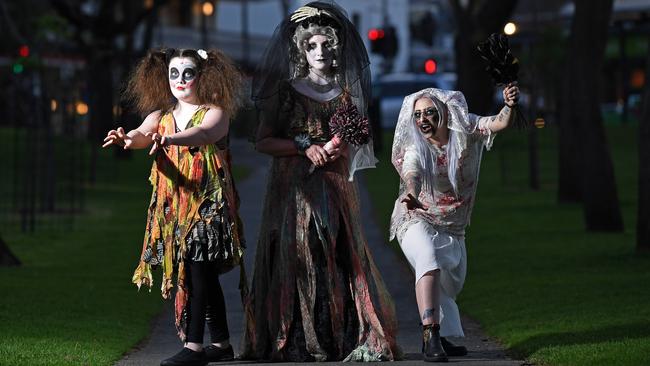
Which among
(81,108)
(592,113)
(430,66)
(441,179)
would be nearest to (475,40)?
(430,66)

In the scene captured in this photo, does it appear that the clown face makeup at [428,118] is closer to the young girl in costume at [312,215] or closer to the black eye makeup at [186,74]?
the young girl in costume at [312,215]

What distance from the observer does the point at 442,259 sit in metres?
8.99

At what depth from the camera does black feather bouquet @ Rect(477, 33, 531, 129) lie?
8672 millimetres

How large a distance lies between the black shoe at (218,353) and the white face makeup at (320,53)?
1605 millimetres

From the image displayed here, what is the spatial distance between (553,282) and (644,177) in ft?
5.78

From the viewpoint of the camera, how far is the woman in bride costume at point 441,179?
897 centimetres

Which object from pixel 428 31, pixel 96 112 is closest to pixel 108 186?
pixel 96 112

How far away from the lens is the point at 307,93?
8.88 m

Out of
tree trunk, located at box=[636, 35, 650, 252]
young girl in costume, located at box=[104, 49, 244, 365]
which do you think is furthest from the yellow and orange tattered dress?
tree trunk, located at box=[636, 35, 650, 252]

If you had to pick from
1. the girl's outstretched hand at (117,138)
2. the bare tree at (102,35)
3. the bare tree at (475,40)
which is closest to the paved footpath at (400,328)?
the girl's outstretched hand at (117,138)

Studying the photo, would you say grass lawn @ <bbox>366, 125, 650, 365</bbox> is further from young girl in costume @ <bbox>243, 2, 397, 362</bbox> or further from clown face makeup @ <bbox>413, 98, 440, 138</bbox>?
clown face makeup @ <bbox>413, 98, 440, 138</bbox>

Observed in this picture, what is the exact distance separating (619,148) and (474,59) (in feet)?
15.3

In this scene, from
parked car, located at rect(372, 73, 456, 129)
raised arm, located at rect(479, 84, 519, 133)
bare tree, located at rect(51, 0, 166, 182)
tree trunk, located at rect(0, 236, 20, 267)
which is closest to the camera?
raised arm, located at rect(479, 84, 519, 133)

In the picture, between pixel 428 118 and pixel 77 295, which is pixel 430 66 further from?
pixel 428 118
